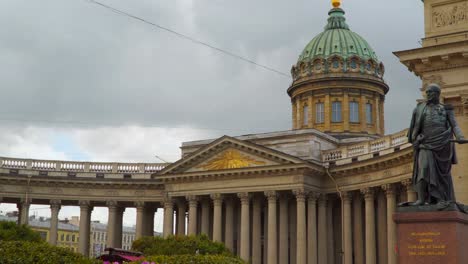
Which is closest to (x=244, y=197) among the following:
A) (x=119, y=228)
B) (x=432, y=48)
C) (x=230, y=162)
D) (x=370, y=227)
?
(x=230, y=162)

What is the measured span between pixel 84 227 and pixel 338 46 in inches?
1282

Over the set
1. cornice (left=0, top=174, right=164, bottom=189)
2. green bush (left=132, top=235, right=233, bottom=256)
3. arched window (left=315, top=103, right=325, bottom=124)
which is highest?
arched window (left=315, top=103, right=325, bottom=124)

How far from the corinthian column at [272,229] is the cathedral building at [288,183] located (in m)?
0.08

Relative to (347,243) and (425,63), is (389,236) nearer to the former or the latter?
(347,243)

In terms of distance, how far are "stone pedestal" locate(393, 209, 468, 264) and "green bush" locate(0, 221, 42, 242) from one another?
3581 centimetres

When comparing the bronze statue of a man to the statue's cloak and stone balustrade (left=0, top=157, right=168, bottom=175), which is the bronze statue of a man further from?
stone balustrade (left=0, top=157, right=168, bottom=175)

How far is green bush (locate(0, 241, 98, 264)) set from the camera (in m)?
22.5

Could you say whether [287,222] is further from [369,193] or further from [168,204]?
[168,204]

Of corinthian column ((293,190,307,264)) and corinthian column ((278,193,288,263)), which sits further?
corinthian column ((278,193,288,263))

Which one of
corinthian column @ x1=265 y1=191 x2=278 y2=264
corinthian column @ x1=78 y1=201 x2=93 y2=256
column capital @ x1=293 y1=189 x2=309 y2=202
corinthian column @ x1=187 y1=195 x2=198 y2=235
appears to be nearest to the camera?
column capital @ x1=293 y1=189 x2=309 y2=202

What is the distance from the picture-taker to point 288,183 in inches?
2319

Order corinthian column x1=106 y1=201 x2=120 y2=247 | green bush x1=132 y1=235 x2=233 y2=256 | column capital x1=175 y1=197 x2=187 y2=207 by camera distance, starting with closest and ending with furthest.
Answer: green bush x1=132 y1=235 x2=233 y2=256 < column capital x1=175 y1=197 x2=187 y2=207 < corinthian column x1=106 y1=201 x2=120 y2=247

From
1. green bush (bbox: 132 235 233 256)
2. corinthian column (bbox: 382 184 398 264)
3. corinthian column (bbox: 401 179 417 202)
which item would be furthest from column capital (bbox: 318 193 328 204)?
green bush (bbox: 132 235 233 256)

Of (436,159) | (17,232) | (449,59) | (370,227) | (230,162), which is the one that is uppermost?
(449,59)
